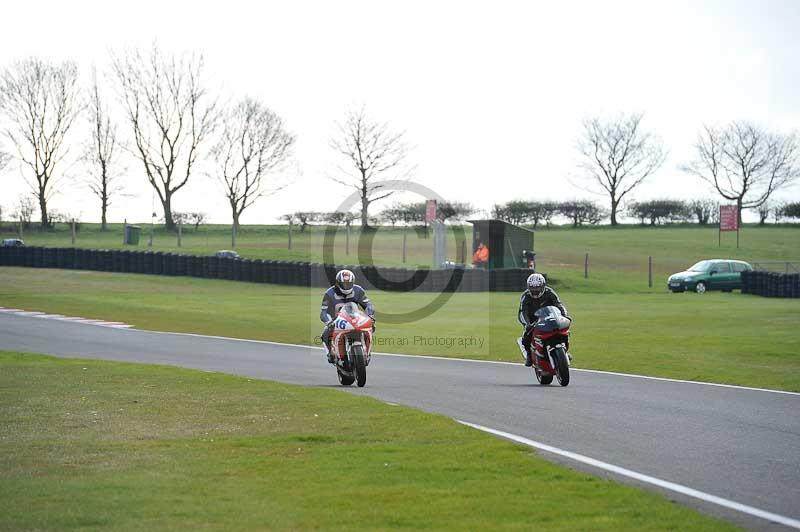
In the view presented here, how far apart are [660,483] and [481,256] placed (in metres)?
37.1

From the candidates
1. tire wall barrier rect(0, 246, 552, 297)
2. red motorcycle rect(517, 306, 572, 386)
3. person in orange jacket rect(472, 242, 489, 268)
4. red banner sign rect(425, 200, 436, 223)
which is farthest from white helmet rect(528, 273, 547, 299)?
red banner sign rect(425, 200, 436, 223)

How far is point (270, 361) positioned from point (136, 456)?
10526mm

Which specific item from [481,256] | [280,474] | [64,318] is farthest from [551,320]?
[481,256]

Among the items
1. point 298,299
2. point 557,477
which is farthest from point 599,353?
point 298,299

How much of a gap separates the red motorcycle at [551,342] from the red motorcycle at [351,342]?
7.85 ft

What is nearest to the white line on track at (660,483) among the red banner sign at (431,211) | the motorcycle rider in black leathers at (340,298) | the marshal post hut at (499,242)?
the motorcycle rider in black leathers at (340,298)

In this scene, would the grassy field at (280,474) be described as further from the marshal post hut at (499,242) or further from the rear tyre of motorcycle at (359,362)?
the marshal post hut at (499,242)

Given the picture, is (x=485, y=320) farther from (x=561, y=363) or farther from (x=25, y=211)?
(x=25, y=211)

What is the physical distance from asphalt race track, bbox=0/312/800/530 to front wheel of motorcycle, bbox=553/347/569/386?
153mm

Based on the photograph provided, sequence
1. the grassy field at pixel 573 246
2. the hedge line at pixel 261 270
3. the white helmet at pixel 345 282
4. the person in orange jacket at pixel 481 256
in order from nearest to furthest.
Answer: the white helmet at pixel 345 282
the hedge line at pixel 261 270
the person in orange jacket at pixel 481 256
the grassy field at pixel 573 246

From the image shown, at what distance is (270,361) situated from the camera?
762 inches

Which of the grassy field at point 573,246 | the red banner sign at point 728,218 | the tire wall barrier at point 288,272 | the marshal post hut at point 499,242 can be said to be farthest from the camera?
the red banner sign at point 728,218

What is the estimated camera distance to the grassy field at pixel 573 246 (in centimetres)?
5362

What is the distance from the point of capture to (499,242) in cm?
4500
